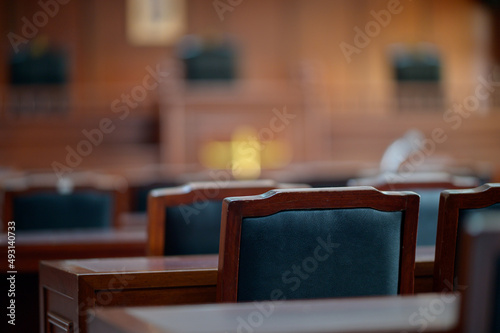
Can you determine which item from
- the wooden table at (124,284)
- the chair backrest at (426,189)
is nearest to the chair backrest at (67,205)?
the chair backrest at (426,189)

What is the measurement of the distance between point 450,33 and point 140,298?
369 inches

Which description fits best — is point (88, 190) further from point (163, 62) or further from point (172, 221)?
point (163, 62)

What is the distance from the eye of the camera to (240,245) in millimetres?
1288

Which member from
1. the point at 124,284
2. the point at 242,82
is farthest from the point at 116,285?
the point at 242,82

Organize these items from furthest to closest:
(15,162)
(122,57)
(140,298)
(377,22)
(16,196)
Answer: (377,22) < (122,57) < (15,162) < (16,196) < (140,298)

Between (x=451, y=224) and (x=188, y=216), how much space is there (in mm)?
809

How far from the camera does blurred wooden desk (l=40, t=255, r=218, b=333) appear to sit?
4.60ft

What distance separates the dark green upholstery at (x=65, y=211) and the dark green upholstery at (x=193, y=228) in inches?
36.5

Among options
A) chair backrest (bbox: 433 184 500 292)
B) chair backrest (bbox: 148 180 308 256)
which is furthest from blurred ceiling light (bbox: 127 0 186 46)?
chair backrest (bbox: 433 184 500 292)

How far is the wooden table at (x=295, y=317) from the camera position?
2.65 feet

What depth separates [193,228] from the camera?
2023 mm

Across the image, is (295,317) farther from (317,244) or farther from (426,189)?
(426,189)

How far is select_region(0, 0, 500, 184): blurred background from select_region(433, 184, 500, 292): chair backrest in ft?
15.0

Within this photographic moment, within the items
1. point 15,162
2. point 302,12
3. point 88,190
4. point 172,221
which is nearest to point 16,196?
point 88,190
